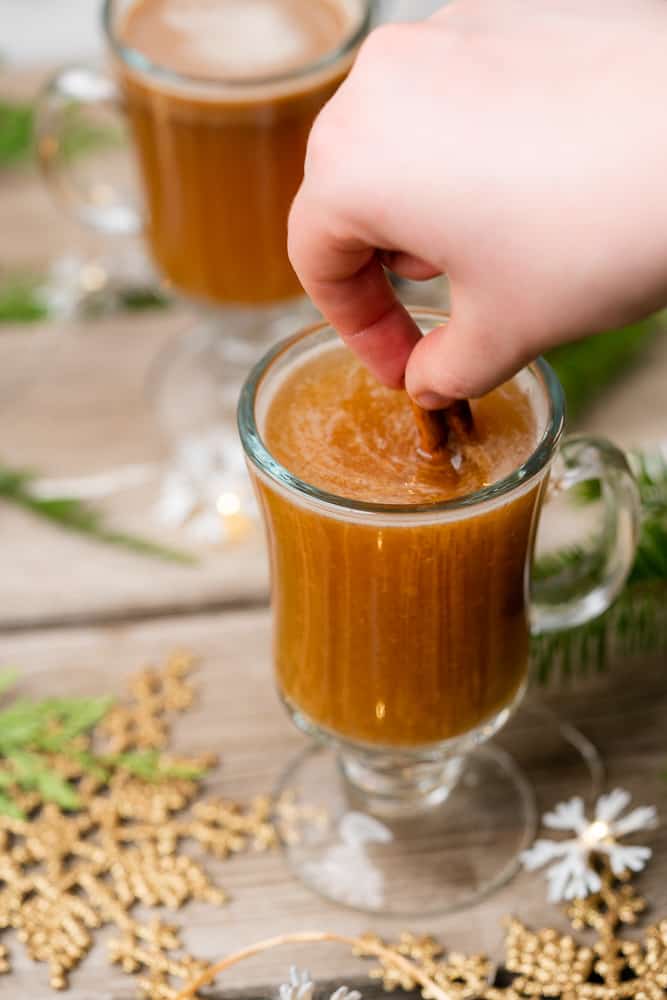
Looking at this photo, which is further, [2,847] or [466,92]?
[2,847]

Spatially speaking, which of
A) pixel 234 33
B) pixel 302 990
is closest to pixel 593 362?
pixel 234 33

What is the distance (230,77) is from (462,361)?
2.30 feet

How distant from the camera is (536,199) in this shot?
549 mm

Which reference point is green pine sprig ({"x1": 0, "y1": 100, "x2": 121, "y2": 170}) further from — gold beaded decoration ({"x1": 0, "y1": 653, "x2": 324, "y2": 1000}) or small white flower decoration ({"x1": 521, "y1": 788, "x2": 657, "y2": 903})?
small white flower decoration ({"x1": 521, "y1": 788, "x2": 657, "y2": 903})

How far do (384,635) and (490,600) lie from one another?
71 millimetres

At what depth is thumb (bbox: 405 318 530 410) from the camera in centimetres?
61

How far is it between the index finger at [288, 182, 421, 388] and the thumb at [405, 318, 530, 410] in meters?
0.05

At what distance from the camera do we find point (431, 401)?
2.33 ft

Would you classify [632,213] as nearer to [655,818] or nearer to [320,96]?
[655,818]

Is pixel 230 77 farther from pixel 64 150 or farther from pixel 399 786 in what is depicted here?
pixel 399 786

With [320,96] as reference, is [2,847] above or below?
below

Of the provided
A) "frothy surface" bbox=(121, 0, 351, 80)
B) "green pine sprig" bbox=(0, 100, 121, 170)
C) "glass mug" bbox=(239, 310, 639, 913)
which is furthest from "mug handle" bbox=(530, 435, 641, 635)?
"green pine sprig" bbox=(0, 100, 121, 170)

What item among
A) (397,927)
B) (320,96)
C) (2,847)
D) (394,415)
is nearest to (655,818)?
(397,927)

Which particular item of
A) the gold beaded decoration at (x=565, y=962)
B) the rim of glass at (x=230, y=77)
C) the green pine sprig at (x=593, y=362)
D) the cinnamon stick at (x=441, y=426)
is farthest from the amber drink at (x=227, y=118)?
the gold beaded decoration at (x=565, y=962)
